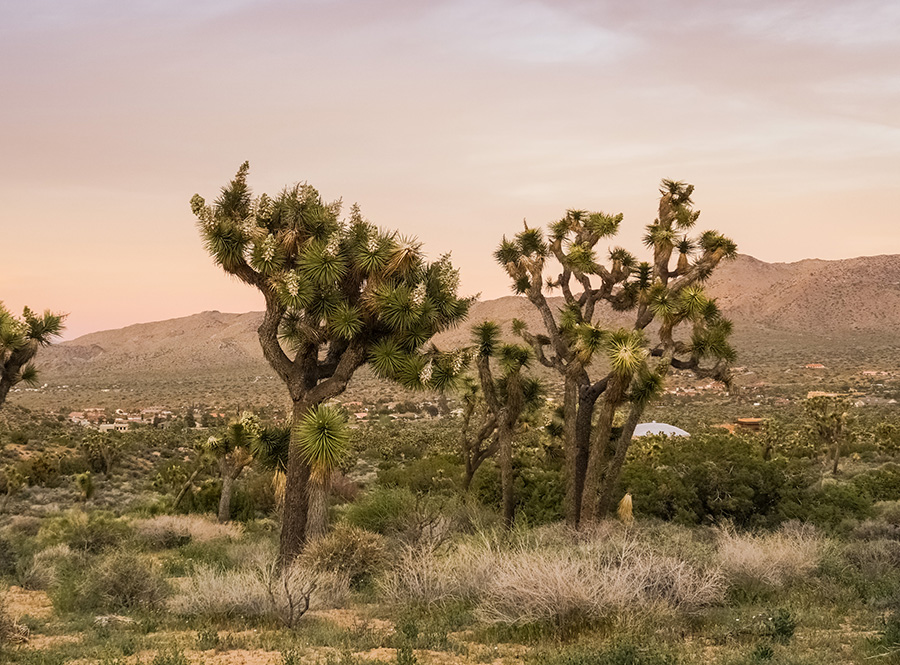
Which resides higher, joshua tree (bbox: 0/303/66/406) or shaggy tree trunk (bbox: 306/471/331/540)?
joshua tree (bbox: 0/303/66/406)

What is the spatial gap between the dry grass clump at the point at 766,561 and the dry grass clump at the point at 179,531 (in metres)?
11.9

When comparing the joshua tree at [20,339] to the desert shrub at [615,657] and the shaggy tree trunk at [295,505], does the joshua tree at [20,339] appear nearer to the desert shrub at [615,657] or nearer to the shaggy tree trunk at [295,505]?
the shaggy tree trunk at [295,505]

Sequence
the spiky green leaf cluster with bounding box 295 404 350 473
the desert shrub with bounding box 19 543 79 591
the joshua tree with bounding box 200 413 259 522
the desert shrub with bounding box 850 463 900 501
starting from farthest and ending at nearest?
the desert shrub with bounding box 850 463 900 501 → the joshua tree with bounding box 200 413 259 522 → the desert shrub with bounding box 19 543 79 591 → the spiky green leaf cluster with bounding box 295 404 350 473

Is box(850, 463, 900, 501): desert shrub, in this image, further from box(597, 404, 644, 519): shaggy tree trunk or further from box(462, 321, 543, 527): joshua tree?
box(462, 321, 543, 527): joshua tree

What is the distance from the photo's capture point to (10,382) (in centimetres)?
1592

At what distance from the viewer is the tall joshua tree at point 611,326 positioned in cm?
1703

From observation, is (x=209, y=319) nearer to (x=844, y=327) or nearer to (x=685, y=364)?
(x=844, y=327)

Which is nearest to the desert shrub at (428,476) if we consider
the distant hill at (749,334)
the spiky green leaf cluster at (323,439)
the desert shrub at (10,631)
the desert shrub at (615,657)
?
the spiky green leaf cluster at (323,439)

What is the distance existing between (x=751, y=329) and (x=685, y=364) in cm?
11442

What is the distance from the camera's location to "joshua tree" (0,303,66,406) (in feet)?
51.4

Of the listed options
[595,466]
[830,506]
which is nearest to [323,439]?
[595,466]

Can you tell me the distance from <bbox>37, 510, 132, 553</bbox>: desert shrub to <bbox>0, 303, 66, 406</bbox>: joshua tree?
4.14m

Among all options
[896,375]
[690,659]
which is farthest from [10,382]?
[896,375]

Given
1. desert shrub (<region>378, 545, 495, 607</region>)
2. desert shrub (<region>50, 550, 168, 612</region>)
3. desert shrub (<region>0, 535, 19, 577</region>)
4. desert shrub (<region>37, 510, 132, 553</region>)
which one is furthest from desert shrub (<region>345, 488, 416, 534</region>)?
desert shrub (<region>0, 535, 19, 577</region>)
